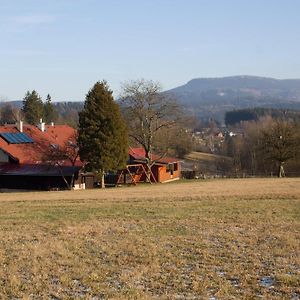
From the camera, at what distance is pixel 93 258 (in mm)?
11570

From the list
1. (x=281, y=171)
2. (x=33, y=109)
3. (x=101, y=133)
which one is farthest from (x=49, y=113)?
(x=101, y=133)

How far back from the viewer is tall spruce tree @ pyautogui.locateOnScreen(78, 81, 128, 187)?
149 feet

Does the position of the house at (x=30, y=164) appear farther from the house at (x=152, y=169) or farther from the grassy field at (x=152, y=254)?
the grassy field at (x=152, y=254)

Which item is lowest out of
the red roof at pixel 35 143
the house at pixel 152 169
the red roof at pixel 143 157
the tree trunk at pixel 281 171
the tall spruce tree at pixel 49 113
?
the tree trunk at pixel 281 171

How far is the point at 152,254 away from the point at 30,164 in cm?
4321

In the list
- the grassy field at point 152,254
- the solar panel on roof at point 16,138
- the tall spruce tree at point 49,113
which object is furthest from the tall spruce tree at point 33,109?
the grassy field at point 152,254

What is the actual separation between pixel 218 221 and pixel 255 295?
896cm

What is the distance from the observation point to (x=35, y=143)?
57844 mm

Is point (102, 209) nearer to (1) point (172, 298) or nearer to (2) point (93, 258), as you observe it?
(2) point (93, 258)

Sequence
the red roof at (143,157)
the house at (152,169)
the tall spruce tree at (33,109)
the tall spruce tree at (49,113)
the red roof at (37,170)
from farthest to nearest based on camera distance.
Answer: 1. the tall spruce tree at (49,113)
2. the tall spruce tree at (33,109)
3. the red roof at (143,157)
4. the house at (152,169)
5. the red roof at (37,170)

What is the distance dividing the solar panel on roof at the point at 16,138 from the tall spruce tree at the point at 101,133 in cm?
1267

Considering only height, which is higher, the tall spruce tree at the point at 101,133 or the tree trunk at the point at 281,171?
the tall spruce tree at the point at 101,133

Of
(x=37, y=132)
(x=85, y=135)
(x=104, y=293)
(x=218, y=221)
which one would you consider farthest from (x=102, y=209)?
(x=37, y=132)

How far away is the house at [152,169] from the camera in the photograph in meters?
56.6
